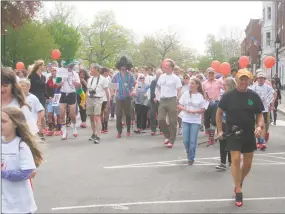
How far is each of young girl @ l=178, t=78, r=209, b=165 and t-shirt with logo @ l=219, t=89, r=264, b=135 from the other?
236 centimetres

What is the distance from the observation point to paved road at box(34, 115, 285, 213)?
19.2 feet

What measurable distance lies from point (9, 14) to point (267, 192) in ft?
79.1

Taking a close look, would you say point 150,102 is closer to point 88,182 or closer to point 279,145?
point 279,145

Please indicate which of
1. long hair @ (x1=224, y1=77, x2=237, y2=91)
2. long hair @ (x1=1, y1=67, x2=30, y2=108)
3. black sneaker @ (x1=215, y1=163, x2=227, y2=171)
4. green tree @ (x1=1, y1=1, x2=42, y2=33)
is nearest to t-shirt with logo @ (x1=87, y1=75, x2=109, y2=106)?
black sneaker @ (x1=215, y1=163, x2=227, y2=171)

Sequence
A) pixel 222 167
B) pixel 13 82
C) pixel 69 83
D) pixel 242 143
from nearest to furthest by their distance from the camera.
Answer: pixel 13 82, pixel 242 143, pixel 222 167, pixel 69 83

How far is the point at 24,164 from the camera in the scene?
12.1ft

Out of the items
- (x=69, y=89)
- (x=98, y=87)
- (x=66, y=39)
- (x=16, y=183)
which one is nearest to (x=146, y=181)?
(x=16, y=183)

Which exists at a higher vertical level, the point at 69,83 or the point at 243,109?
the point at 69,83

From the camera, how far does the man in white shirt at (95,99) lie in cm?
1158

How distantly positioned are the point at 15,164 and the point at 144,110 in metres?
10.4

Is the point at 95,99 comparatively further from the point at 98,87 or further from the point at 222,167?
the point at 222,167

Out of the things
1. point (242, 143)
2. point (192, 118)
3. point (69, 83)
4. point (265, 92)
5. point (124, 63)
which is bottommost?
point (242, 143)

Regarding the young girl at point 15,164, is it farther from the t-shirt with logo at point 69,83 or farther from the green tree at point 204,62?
the green tree at point 204,62

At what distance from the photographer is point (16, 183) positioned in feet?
12.2
